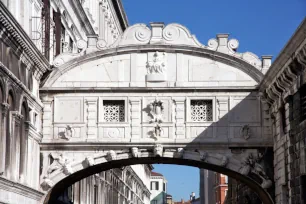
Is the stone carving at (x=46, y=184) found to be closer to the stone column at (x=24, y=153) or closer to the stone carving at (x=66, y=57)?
the stone column at (x=24, y=153)

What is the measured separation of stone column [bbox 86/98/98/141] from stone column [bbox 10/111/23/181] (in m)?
2.87

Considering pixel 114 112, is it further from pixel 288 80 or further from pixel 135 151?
pixel 288 80

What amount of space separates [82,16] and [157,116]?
13115 millimetres

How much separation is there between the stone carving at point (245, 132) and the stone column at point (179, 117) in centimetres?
173

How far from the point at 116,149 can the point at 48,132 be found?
2.11 meters

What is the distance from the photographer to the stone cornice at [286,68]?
18859mm

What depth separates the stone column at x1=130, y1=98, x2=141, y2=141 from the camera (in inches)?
955

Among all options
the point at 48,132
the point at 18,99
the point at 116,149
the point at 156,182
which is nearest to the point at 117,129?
the point at 116,149

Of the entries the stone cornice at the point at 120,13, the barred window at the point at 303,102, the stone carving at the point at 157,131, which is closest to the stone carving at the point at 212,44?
the stone carving at the point at 157,131

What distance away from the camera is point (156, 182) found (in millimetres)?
118562

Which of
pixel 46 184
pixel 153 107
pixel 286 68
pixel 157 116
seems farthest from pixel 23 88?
pixel 286 68

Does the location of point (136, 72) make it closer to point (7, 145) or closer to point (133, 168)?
point (7, 145)

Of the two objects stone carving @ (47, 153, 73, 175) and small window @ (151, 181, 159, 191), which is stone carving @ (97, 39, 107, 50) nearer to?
stone carving @ (47, 153, 73, 175)

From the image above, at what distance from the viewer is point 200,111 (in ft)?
80.2
